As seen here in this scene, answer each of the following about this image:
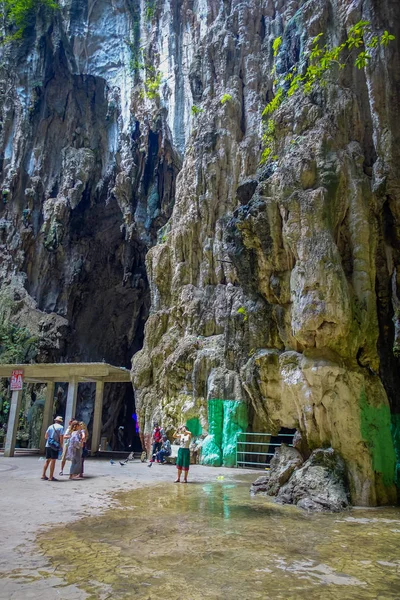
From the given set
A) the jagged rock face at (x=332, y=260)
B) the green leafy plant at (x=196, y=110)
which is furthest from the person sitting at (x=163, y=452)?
the green leafy plant at (x=196, y=110)

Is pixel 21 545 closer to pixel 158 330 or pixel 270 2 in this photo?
pixel 158 330

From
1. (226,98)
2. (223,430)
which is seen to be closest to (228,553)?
(223,430)

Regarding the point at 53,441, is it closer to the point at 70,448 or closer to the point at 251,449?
the point at 70,448

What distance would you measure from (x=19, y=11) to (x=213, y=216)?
70.0 ft

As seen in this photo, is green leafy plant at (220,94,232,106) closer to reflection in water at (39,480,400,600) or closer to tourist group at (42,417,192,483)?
tourist group at (42,417,192,483)

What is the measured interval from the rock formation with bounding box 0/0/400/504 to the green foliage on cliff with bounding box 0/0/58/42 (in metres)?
0.51

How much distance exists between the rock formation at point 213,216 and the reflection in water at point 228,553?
2.78m

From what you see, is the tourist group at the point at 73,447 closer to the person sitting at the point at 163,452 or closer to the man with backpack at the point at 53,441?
the man with backpack at the point at 53,441

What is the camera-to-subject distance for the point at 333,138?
410 inches

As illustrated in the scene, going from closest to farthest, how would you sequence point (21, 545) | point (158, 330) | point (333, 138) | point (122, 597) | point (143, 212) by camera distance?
point (122, 597), point (21, 545), point (333, 138), point (158, 330), point (143, 212)

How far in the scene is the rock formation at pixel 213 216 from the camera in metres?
9.42

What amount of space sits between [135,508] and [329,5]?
43.6ft

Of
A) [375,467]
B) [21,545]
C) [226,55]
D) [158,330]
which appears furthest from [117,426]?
[21,545]

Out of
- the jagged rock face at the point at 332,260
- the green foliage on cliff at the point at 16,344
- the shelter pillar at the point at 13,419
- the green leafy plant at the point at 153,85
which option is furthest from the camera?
the green foliage on cliff at the point at 16,344
